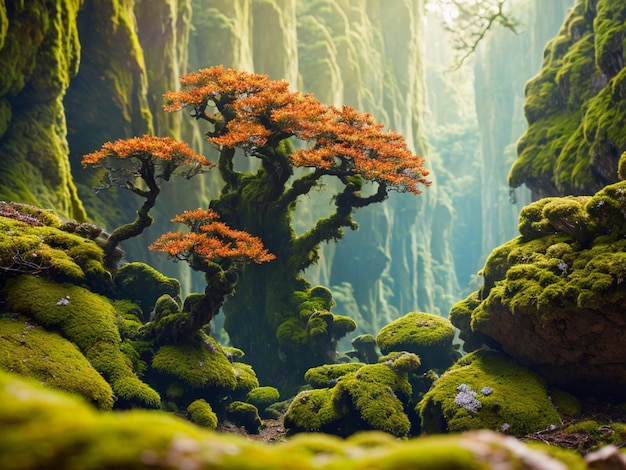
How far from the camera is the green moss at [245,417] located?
14.2 m

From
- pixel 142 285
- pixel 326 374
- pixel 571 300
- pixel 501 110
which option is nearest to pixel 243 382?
pixel 326 374

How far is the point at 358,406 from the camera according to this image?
12922 mm

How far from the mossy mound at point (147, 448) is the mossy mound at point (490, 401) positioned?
9222 mm

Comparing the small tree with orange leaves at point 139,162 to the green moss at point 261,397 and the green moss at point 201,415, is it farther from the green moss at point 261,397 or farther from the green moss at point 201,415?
the green moss at point 261,397

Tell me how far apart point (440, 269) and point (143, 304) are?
58.6 metres

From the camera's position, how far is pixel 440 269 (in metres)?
70.4

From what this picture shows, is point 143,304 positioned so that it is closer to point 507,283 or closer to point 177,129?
point 507,283

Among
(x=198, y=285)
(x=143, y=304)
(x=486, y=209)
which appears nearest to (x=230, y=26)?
(x=198, y=285)

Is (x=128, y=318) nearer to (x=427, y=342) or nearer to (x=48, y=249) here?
(x=48, y=249)

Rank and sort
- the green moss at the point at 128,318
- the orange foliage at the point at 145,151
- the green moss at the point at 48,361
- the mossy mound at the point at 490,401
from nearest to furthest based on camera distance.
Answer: the green moss at the point at 48,361 < the mossy mound at the point at 490,401 < the orange foliage at the point at 145,151 < the green moss at the point at 128,318

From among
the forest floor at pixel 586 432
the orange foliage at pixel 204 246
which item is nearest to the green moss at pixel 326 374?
the orange foliage at pixel 204 246

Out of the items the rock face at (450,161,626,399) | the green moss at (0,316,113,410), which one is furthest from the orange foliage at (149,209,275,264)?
the rock face at (450,161,626,399)

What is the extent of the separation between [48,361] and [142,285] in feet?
20.5

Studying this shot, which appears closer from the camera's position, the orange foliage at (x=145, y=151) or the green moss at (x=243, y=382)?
the orange foliage at (x=145, y=151)
